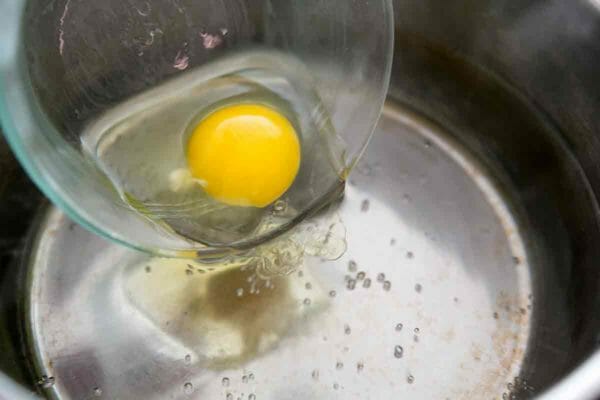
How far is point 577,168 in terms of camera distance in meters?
0.97

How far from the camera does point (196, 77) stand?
1.03m

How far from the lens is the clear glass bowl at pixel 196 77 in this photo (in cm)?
84

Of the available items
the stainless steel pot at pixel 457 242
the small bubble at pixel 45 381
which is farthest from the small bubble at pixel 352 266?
the small bubble at pixel 45 381

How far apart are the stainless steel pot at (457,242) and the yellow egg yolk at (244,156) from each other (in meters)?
0.20

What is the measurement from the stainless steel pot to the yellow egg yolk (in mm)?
200

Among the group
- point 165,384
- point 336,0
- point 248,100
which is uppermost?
point 336,0

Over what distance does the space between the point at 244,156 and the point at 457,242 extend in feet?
1.36

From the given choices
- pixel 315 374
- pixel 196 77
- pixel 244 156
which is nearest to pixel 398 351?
pixel 315 374

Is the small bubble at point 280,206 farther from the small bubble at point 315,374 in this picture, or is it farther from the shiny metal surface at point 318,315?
the small bubble at point 315,374

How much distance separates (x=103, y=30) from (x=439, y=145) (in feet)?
1.99

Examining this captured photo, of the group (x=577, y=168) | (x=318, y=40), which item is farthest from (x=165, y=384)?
(x=577, y=168)

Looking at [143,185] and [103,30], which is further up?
[103,30]

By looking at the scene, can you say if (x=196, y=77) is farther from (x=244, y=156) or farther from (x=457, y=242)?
(x=457, y=242)

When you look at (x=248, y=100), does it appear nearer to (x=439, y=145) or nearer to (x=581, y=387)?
(x=439, y=145)
